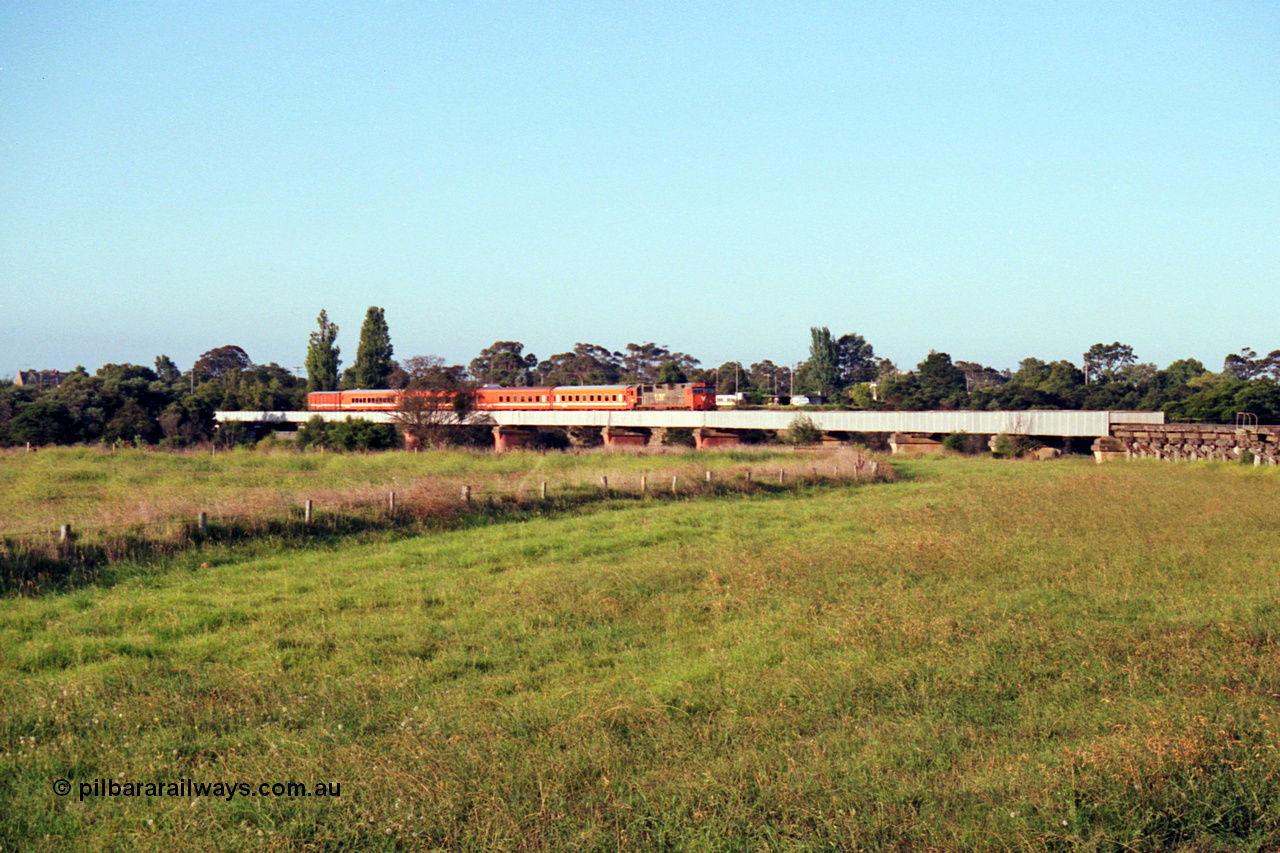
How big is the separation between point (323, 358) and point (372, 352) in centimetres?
502

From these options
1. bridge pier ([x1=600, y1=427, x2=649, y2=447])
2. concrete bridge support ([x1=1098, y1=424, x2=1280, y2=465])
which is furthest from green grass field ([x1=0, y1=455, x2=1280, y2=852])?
bridge pier ([x1=600, y1=427, x2=649, y2=447])

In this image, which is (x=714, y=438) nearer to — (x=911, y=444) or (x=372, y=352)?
(x=911, y=444)

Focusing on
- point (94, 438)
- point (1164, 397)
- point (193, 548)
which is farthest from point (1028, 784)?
point (1164, 397)

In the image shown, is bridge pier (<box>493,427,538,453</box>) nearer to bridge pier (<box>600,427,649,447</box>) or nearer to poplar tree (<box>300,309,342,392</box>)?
→ bridge pier (<box>600,427,649,447</box>)

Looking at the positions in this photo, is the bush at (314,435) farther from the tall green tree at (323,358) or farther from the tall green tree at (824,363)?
the tall green tree at (824,363)

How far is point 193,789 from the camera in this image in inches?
234

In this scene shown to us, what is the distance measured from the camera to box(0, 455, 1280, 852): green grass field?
5.34m

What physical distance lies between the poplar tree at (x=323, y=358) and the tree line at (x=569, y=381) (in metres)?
0.11

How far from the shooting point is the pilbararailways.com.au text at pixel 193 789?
5.82 m

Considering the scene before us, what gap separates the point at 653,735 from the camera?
6801 millimetres

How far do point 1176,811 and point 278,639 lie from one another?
8826mm

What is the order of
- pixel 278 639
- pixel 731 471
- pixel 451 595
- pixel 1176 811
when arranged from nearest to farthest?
pixel 1176 811 < pixel 278 639 < pixel 451 595 < pixel 731 471

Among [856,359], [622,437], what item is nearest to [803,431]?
[622,437]

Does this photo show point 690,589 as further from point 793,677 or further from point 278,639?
point 278,639
